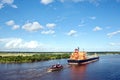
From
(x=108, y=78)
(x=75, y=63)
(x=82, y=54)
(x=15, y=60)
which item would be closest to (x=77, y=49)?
(x=82, y=54)

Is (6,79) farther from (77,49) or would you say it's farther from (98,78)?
(77,49)

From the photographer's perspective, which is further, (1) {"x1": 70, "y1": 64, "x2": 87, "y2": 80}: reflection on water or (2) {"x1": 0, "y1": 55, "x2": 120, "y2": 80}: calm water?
(1) {"x1": 70, "y1": 64, "x2": 87, "y2": 80}: reflection on water

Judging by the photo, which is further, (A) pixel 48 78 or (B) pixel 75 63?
(B) pixel 75 63

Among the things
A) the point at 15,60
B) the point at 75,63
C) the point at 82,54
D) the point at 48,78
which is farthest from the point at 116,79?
the point at 15,60

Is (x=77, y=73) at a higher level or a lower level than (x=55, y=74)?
lower

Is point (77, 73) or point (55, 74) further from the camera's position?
point (77, 73)

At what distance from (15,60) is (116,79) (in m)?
66.5

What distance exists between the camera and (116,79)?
193 feet

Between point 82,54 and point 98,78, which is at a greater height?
point 82,54

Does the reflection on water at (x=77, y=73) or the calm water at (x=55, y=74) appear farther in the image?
the reflection on water at (x=77, y=73)

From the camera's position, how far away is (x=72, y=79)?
2319 inches

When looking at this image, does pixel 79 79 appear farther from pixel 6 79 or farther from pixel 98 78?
pixel 6 79

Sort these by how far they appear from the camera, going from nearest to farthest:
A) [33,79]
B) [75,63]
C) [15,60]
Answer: [33,79] < [75,63] < [15,60]

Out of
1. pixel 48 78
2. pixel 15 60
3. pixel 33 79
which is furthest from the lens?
pixel 15 60
